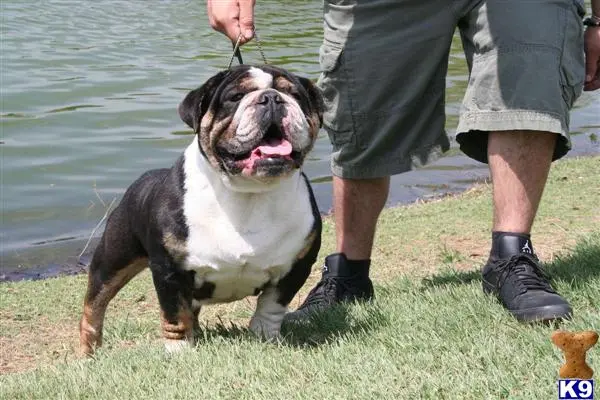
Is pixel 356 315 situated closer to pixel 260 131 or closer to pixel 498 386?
pixel 260 131

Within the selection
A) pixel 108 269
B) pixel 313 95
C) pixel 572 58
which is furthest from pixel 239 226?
pixel 572 58

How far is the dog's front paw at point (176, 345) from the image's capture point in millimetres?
4414

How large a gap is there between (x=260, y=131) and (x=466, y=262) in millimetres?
2889

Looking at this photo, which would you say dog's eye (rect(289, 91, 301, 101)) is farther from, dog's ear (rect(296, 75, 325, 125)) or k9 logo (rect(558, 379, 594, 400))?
k9 logo (rect(558, 379, 594, 400))

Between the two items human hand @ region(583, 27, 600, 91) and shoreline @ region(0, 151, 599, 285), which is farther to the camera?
shoreline @ region(0, 151, 599, 285)

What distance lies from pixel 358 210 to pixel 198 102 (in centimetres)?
148

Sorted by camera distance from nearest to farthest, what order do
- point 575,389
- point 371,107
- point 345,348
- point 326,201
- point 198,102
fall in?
point 575,389, point 345,348, point 198,102, point 371,107, point 326,201

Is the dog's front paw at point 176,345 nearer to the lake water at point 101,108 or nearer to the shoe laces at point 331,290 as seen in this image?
the shoe laces at point 331,290

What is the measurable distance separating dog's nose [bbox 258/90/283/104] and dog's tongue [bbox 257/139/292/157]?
0.18 meters

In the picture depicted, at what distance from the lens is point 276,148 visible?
421 centimetres

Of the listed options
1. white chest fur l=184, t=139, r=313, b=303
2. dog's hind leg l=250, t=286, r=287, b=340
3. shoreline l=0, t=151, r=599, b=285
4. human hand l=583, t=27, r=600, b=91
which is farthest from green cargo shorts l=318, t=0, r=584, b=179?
shoreline l=0, t=151, r=599, b=285

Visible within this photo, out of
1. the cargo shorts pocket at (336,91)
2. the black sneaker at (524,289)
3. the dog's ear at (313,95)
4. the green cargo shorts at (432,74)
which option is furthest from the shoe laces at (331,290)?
the dog's ear at (313,95)

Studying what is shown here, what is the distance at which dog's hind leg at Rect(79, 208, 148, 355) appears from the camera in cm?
496

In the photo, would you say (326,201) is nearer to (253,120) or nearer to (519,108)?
(519,108)
